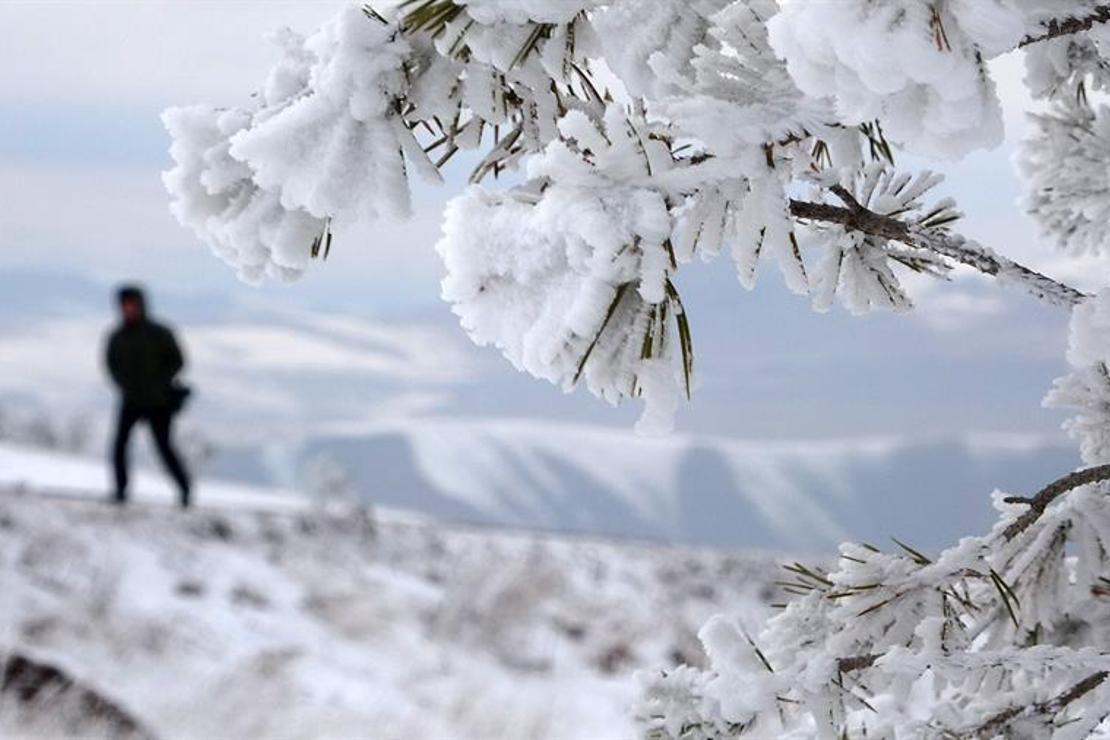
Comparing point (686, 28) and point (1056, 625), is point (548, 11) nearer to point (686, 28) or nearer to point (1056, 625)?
point (686, 28)

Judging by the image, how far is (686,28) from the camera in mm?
1561

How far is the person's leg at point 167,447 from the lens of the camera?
12.2 metres

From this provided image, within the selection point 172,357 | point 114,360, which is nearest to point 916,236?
point 172,357

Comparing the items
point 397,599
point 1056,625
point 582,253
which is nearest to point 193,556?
point 397,599

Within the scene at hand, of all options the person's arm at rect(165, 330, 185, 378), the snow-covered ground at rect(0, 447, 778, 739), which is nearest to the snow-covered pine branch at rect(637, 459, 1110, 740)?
the snow-covered ground at rect(0, 447, 778, 739)

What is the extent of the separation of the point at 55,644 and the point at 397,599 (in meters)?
3.60

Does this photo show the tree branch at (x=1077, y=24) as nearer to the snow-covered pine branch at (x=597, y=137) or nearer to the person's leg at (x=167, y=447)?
the snow-covered pine branch at (x=597, y=137)

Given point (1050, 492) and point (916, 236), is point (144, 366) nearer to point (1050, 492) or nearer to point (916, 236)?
point (1050, 492)

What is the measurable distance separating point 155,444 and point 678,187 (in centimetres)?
1153

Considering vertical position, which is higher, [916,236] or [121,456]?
[916,236]

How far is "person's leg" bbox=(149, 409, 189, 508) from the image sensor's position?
12.2 metres

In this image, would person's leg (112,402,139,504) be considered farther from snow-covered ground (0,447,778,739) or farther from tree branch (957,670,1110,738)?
tree branch (957,670,1110,738)

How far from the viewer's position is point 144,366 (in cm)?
1192

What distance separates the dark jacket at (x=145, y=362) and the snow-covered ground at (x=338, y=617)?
3.50 feet
